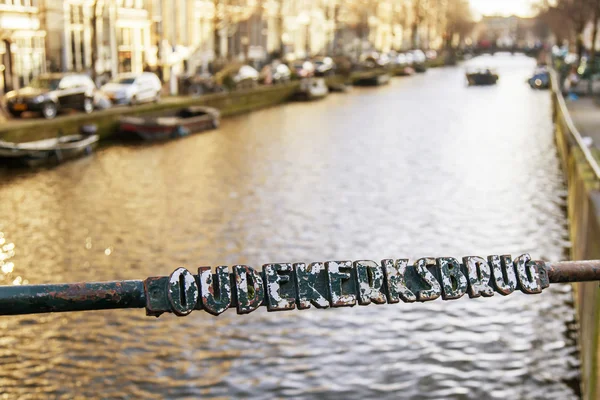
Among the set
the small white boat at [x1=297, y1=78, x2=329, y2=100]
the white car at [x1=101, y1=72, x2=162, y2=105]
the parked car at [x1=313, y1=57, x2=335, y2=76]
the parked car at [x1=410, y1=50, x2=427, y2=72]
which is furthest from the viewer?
the parked car at [x1=410, y1=50, x2=427, y2=72]

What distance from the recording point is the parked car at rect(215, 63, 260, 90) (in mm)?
43013

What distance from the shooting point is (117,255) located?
14.6 meters

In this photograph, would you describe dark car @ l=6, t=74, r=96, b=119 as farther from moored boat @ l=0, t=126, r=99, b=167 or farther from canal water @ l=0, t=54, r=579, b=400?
canal water @ l=0, t=54, r=579, b=400

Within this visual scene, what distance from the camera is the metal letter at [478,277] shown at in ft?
11.1

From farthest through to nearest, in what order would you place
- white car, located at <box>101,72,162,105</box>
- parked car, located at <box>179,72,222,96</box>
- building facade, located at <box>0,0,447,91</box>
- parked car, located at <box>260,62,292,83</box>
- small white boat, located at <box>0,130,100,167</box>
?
parked car, located at <box>260,62,292,83</box>, parked car, located at <box>179,72,222,96</box>, building facade, located at <box>0,0,447,91</box>, white car, located at <box>101,72,162,105</box>, small white boat, located at <box>0,130,100,167</box>

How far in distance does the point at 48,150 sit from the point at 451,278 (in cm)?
2189

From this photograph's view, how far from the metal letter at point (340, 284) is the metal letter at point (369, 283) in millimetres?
25

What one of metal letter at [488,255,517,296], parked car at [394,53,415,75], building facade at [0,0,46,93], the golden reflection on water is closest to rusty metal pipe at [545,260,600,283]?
metal letter at [488,255,517,296]

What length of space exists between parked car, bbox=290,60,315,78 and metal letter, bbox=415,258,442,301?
53.1 m

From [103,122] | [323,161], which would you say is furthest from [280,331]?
[103,122]

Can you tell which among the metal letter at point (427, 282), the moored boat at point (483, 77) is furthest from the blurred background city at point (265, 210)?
the moored boat at point (483, 77)

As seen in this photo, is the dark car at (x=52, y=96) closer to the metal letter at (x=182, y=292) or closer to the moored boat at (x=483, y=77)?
the metal letter at (x=182, y=292)

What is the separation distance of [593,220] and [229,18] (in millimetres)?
46443

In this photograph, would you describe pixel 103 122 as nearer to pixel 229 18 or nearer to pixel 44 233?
pixel 44 233
